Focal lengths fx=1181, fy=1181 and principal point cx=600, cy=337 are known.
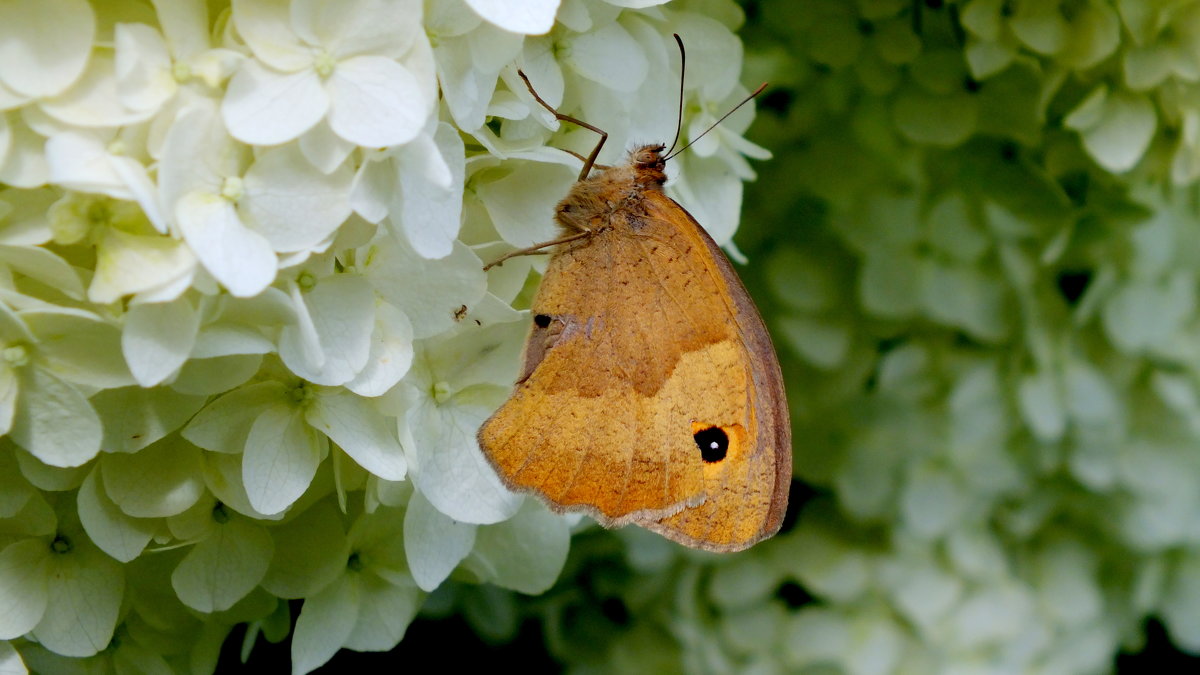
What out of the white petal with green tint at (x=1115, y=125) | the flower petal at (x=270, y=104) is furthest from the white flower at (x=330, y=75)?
the white petal with green tint at (x=1115, y=125)

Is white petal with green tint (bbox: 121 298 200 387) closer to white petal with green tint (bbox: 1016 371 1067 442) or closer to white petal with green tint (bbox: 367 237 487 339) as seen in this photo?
white petal with green tint (bbox: 367 237 487 339)

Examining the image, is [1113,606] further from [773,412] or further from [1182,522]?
[773,412]

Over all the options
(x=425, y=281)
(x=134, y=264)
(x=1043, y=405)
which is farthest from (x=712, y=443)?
(x=1043, y=405)

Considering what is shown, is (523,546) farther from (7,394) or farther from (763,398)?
(7,394)

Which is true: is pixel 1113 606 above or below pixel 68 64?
below

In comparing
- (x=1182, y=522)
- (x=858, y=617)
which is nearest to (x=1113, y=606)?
(x=1182, y=522)

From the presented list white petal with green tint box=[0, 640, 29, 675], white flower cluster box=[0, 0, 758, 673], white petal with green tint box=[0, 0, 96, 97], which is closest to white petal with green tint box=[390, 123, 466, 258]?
white flower cluster box=[0, 0, 758, 673]
